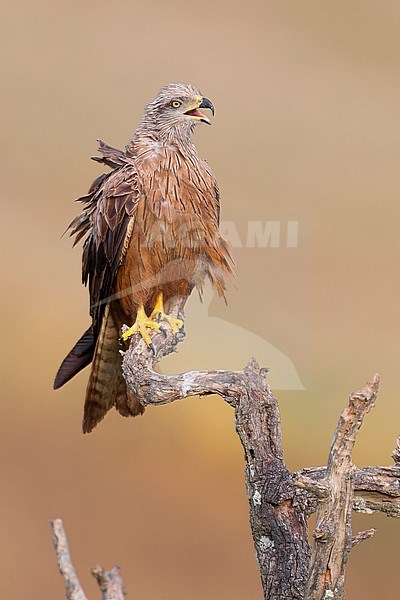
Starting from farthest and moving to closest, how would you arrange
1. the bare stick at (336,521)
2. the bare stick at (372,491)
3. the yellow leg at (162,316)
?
the yellow leg at (162,316), the bare stick at (372,491), the bare stick at (336,521)

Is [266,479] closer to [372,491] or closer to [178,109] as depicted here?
[372,491]

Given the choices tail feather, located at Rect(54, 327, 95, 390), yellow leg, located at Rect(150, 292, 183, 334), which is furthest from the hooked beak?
tail feather, located at Rect(54, 327, 95, 390)

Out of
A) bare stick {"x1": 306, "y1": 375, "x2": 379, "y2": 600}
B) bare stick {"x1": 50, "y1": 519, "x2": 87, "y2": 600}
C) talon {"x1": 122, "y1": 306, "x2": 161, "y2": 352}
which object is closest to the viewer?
bare stick {"x1": 50, "y1": 519, "x2": 87, "y2": 600}

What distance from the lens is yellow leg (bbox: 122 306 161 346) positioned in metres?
3.09

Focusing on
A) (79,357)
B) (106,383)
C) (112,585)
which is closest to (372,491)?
(112,585)

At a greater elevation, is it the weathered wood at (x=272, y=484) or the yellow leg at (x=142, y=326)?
the yellow leg at (x=142, y=326)

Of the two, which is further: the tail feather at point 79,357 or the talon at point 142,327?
the tail feather at point 79,357

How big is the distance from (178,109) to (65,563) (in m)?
1.83

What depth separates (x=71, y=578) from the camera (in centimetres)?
187

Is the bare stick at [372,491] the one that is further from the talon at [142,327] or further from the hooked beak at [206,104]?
the hooked beak at [206,104]

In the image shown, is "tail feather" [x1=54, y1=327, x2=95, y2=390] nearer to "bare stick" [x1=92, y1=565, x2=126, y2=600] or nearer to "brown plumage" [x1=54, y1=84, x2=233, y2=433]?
"brown plumage" [x1=54, y1=84, x2=233, y2=433]

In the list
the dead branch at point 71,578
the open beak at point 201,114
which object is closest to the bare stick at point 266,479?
Answer: the dead branch at point 71,578

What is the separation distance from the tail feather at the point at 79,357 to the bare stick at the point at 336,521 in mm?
1415

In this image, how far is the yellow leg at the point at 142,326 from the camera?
3088mm
